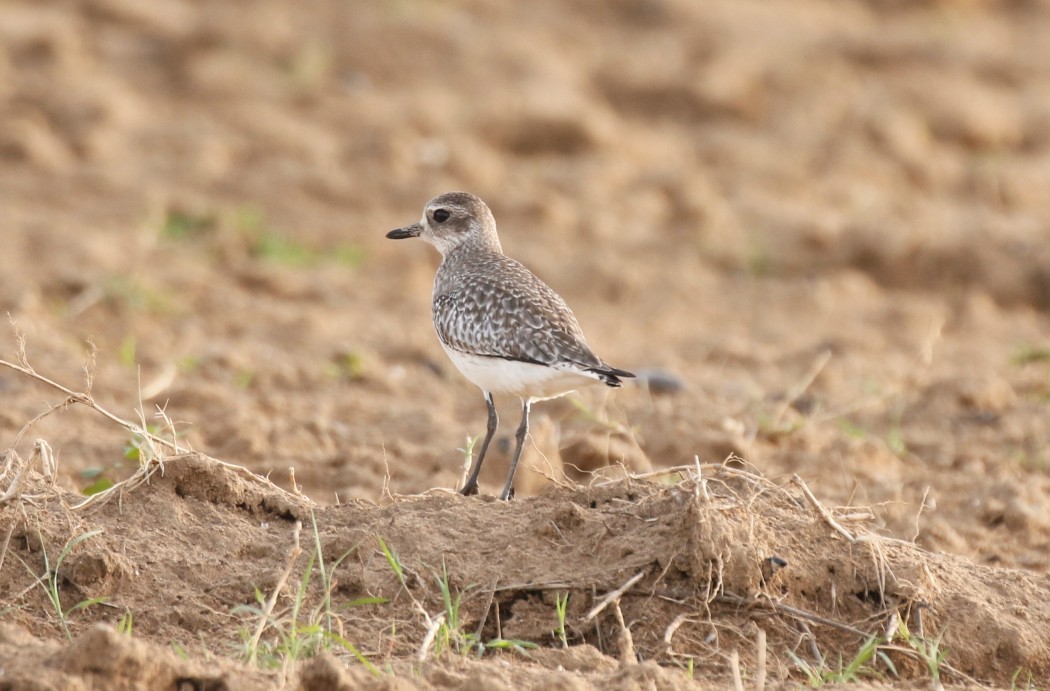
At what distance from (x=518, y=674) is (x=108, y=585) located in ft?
4.28

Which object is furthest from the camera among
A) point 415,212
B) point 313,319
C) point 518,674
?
point 415,212

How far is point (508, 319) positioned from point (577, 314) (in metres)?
4.20

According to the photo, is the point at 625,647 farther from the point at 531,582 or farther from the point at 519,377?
the point at 519,377

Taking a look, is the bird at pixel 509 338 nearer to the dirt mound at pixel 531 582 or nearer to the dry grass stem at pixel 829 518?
the dirt mound at pixel 531 582

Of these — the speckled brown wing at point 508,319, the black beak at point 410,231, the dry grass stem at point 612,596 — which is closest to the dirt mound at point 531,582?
the dry grass stem at point 612,596

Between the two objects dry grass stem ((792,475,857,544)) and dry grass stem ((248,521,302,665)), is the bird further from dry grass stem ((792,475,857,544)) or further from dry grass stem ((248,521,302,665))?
dry grass stem ((248,521,302,665))

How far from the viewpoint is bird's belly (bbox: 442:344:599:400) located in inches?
222

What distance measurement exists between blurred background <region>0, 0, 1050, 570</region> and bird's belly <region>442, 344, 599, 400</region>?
40 cm

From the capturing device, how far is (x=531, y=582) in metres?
4.61

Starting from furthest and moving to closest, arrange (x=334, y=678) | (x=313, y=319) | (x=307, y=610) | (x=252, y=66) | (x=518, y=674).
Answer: (x=252, y=66) < (x=313, y=319) < (x=307, y=610) < (x=518, y=674) < (x=334, y=678)

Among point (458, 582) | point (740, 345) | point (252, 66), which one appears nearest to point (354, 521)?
point (458, 582)

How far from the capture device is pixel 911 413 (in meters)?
8.09

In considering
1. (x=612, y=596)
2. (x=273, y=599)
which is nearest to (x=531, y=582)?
(x=612, y=596)

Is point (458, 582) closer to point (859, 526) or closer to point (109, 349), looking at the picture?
point (859, 526)
